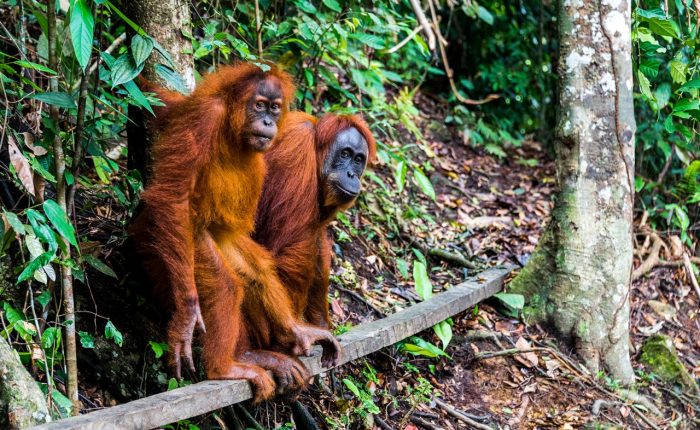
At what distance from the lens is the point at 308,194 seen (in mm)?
4305

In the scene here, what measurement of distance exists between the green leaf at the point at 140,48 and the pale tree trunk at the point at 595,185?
3.25 metres

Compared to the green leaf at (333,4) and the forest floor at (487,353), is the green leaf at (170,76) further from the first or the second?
the green leaf at (333,4)

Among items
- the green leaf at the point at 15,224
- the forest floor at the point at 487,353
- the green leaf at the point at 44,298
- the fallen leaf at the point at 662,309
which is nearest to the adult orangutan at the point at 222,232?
the green leaf at the point at 44,298

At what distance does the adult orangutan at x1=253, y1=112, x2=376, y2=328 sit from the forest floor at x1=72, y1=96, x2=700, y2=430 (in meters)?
0.62

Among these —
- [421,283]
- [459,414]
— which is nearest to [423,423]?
[459,414]

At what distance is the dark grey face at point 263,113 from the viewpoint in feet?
12.5

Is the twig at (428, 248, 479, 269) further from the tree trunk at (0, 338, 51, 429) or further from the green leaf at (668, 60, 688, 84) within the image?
the tree trunk at (0, 338, 51, 429)

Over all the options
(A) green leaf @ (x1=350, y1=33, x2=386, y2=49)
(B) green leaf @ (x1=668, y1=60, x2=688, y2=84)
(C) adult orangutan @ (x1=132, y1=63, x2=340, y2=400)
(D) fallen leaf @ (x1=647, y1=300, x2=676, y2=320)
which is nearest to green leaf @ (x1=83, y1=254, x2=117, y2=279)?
(C) adult orangutan @ (x1=132, y1=63, x2=340, y2=400)

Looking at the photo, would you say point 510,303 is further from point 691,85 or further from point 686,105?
point 691,85

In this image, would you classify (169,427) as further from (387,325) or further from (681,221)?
(681,221)

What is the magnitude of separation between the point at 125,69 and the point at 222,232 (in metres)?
1.02

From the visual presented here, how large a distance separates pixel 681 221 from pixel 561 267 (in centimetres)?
205

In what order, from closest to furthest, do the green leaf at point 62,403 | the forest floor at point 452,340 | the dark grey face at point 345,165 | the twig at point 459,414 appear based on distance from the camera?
the green leaf at point 62,403
the forest floor at point 452,340
the dark grey face at point 345,165
the twig at point 459,414

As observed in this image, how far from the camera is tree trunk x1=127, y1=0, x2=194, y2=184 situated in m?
3.88
